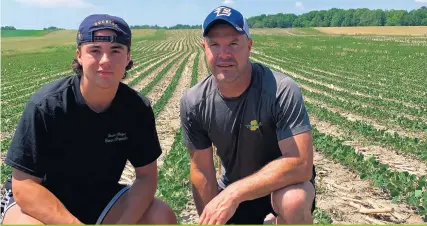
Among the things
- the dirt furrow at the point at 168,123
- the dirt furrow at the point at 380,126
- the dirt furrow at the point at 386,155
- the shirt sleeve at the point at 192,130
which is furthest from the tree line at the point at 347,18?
the shirt sleeve at the point at 192,130

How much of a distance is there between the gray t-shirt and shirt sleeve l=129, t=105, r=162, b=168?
28 centimetres

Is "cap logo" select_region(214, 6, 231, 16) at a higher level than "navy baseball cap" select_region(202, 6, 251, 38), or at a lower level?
higher

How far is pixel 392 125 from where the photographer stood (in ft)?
30.9

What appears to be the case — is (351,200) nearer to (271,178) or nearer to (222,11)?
(271,178)

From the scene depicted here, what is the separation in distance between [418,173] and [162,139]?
14.2 feet

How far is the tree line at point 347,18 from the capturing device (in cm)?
12594

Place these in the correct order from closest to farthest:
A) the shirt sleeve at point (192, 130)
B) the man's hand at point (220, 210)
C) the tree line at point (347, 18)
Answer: the man's hand at point (220, 210)
the shirt sleeve at point (192, 130)
the tree line at point (347, 18)

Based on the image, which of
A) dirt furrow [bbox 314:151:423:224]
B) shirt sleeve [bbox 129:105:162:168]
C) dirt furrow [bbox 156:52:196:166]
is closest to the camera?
shirt sleeve [bbox 129:105:162:168]

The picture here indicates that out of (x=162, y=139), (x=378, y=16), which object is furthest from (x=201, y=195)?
(x=378, y=16)

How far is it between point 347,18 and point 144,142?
5801 inches

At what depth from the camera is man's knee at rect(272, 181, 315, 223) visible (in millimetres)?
2932

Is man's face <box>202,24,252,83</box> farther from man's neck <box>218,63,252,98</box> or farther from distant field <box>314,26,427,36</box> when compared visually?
distant field <box>314,26,427,36</box>

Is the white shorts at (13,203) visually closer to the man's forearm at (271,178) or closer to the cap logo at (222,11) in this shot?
the man's forearm at (271,178)

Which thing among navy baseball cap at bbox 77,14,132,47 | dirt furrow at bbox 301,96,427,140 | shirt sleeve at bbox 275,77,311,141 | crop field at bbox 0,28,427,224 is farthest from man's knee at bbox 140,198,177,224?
dirt furrow at bbox 301,96,427,140
